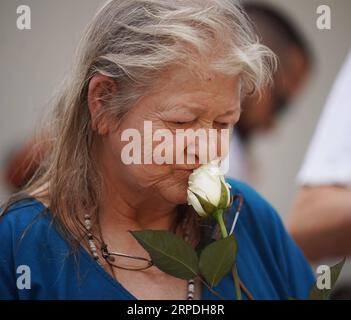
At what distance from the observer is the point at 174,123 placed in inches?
42.9

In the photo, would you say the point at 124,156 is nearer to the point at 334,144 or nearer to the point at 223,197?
the point at 223,197

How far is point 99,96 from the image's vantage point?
1.11 meters

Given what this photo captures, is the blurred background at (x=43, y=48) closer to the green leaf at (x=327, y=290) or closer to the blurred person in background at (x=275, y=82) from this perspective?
the blurred person in background at (x=275, y=82)

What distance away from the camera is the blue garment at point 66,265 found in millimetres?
1074

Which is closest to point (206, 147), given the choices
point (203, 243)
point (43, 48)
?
point (203, 243)

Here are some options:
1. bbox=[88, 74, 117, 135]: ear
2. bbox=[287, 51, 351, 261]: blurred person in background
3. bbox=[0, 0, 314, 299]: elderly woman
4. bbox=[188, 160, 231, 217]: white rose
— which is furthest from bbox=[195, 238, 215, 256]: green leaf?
bbox=[287, 51, 351, 261]: blurred person in background

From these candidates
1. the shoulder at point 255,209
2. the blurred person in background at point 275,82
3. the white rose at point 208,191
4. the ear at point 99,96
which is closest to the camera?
the white rose at point 208,191

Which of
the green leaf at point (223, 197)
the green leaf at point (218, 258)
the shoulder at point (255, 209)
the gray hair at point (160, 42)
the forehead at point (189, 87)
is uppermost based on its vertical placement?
the gray hair at point (160, 42)

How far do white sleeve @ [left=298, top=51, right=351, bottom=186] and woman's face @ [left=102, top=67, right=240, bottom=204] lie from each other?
406 millimetres

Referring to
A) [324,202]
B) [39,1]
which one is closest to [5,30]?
[39,1]

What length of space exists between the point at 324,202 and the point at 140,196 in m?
0.50

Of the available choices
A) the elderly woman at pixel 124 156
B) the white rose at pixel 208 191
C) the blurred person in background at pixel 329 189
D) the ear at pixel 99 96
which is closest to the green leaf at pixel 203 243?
the elderly woman at pixel 124 156

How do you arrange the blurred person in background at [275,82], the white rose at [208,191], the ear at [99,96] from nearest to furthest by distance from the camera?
1. the white rose at [208,191]
2. the ear at [99,96]
3. the blurred person in background at [275,82]
